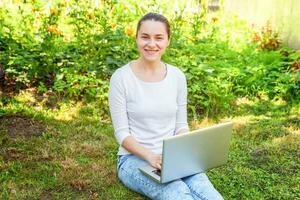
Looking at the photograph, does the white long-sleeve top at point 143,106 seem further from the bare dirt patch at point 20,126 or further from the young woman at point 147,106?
the bare dirt patch at point 20,126

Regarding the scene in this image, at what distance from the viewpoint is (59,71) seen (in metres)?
5.17

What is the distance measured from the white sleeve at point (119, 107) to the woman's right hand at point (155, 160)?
0.22 m

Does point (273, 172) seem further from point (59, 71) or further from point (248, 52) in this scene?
point (248, 52)

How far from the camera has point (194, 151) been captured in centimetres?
267

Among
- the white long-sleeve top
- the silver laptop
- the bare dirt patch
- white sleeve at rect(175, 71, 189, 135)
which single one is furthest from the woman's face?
the bare dirt patch

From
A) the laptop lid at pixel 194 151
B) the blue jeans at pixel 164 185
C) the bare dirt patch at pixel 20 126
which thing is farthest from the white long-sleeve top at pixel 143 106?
the bare dirt patch at pixel 20 126

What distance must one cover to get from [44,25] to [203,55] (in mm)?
1807

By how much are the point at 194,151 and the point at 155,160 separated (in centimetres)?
25

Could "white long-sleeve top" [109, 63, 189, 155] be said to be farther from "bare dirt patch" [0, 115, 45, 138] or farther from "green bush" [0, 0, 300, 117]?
"green bush" [0, 0, 300, 117]

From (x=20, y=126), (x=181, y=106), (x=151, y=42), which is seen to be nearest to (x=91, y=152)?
(x=20, y=126)

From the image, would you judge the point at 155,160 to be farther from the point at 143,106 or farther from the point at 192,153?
the point at 143,106

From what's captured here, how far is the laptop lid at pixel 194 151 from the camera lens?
253 centimetres

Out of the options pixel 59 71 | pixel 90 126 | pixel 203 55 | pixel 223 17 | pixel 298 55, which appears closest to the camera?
pixel 90 126

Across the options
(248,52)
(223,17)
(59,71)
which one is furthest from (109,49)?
(223,17)
